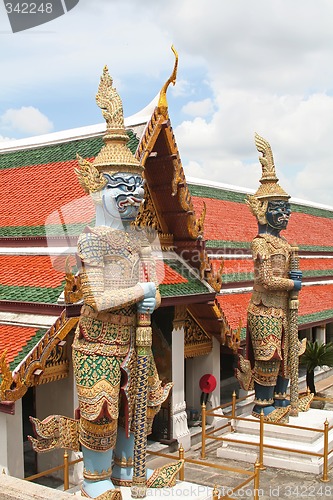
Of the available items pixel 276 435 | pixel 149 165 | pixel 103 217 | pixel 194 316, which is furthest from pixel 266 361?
pixel 103 217

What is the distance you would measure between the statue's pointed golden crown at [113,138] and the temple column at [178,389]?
5283 mm

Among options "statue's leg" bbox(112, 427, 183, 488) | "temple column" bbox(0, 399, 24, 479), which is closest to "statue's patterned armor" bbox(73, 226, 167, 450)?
"statue's leg" bbox(112, 427, 183, 488)

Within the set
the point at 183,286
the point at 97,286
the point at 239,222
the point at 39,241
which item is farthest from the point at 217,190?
the point at 97,286

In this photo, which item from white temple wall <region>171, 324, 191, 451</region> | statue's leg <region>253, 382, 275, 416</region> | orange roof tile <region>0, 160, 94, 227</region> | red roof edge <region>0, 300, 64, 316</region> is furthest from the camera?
white temple wall <region>171, 324, 191, 451</region>

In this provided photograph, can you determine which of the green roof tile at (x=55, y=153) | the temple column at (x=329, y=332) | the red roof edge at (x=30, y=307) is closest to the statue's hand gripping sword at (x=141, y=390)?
the red roof edge at (x=30, y=307)

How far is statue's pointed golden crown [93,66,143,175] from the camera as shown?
23.3 ft

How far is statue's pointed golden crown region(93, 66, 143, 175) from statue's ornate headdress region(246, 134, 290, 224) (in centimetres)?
465

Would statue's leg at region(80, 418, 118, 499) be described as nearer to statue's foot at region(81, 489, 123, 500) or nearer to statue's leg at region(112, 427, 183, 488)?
statue's foot at region(81, 489, 123, 500)

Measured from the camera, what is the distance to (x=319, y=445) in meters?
10.8

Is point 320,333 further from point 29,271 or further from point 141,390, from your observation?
point 141,390

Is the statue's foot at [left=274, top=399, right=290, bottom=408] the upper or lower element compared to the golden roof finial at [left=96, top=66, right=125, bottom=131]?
lower

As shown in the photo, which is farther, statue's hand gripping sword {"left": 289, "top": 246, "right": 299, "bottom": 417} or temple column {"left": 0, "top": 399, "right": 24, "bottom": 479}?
statue's hand gripping sword {"left": 289, "top": 246, "right": 299, "bottom": 417}

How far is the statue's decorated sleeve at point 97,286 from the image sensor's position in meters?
6.66

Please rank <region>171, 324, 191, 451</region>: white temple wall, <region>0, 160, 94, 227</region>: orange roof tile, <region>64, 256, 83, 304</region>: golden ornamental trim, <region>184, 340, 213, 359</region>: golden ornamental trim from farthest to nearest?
<region>184, 340, 213, 359</region>: golden ornamental trim
<region>171, 324, 191, 451</region>: white temple wall
<region>0, 160, 94, 227</region>: orange roof tile
<region>64, 256, 83, 304</region>: golden ornamental trim
